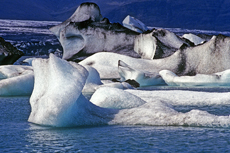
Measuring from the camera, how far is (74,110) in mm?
4055

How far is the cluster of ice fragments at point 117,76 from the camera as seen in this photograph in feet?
13.0

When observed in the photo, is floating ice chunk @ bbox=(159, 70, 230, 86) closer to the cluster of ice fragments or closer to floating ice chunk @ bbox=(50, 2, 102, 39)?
the cluster of ice fragments

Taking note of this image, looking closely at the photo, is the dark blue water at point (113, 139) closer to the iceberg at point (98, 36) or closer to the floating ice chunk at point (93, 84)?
the floating ice chunk at point (93, 84)

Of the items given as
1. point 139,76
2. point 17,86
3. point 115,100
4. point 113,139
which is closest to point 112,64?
point 139,76

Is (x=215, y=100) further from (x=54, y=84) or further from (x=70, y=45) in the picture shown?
(x=70, y=45)

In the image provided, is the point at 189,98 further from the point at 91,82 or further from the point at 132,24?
the point at 132,24

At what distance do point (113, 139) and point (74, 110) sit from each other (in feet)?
2.67

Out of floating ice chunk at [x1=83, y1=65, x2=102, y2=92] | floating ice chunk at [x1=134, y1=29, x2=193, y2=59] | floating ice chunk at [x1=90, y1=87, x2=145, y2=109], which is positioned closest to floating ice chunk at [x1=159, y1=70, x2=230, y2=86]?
floating ice chunk at [x1=134, y1=29, x2=193, y2=59]

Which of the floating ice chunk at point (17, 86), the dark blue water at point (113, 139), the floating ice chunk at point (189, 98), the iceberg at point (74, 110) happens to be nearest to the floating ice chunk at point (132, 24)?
the floating ice chunk at point (17, 86)

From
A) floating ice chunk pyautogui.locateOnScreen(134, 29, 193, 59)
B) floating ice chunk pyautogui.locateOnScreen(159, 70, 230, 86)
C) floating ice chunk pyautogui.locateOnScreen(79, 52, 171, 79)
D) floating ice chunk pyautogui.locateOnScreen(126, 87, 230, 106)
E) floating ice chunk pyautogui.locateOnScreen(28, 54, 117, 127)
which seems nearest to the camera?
floating ice chunk pyautogui.locateOnScreen(28, 54, 117, 127)

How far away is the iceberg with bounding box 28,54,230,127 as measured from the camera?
383cm

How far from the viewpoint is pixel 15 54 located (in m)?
15.0

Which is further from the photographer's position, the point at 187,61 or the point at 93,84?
the point at 187,61

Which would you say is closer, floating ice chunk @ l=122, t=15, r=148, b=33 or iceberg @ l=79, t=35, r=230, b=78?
iceberg @ l=79, t=35, r=230, b=78
